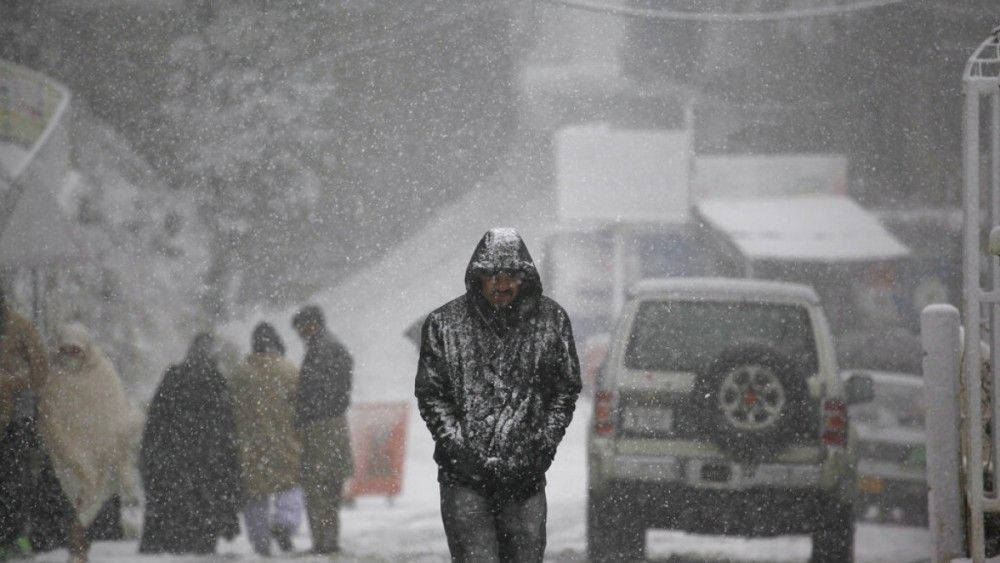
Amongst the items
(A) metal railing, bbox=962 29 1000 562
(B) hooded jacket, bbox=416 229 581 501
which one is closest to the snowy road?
(A) metal railing, bbox=962 29 1000 562

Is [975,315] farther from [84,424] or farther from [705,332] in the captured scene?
[84,424]

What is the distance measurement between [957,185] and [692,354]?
417cm

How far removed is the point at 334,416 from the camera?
9.40m

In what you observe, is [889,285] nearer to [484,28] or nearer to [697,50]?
[697,50]

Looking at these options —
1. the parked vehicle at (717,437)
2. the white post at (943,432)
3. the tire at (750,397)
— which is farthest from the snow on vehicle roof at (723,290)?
the white post at (943,432)

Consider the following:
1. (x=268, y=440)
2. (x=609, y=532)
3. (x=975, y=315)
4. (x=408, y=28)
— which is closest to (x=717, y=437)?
(x=609, y=532)

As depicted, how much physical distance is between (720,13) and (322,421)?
4747mm

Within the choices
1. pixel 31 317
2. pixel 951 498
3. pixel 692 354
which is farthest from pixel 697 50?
pixel 951 498

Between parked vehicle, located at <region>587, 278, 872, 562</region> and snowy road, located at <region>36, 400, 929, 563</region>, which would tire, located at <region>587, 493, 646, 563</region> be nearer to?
parked vehicle, located at <region>587, 278, 872, 562</region>

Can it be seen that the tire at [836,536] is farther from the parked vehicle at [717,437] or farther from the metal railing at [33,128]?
the metal railing at [33,128]

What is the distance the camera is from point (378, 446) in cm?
1059

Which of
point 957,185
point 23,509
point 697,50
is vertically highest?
point 697,50

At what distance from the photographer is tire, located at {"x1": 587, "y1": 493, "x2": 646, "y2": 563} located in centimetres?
798

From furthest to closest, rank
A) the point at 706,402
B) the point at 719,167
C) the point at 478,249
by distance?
the point at 719,167, the point at 706,402, the point at 478,249
